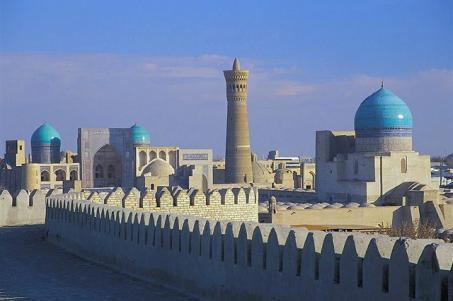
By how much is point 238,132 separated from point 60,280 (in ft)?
134

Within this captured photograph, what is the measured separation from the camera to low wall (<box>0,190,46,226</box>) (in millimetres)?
17516

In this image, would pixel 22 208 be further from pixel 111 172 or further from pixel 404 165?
pixel 111 172

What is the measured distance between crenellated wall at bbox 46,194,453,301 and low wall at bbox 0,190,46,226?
5034mm

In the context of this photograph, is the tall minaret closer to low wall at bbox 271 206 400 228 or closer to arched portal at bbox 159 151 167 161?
arched portal at bbox 159 151 167 161

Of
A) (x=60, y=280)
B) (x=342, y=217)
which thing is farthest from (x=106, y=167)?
(x=60, y=280)

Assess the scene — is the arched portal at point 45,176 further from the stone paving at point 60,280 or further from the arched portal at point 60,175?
the stone paving at point 60,280

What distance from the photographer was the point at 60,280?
1005 centimetres

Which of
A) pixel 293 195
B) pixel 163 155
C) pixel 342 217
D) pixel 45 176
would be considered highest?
pixel 163 155

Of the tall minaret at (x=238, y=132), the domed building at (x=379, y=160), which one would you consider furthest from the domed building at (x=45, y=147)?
the domed building at (x=379, y=160)

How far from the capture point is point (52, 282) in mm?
9836

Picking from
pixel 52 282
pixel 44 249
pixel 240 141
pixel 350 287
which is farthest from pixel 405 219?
pixel 350 287

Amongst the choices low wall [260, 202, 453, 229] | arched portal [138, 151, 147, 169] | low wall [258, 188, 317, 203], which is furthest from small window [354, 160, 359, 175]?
arched portal [138, 151, 147, 169]

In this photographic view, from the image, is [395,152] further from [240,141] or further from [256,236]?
[256,236]

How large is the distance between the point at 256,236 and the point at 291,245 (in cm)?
70
